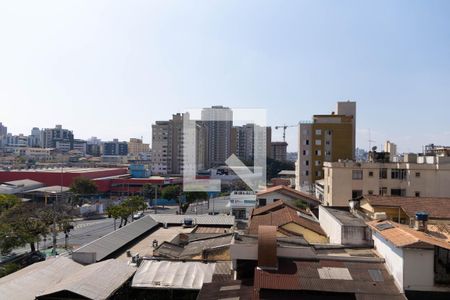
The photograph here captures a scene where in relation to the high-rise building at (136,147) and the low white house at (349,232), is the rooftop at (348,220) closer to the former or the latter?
the low white house at (349,232)

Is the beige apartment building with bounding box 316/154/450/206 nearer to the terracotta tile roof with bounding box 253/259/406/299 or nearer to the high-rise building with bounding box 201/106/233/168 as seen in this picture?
the high-rise building with bounding box 201/106/233/168

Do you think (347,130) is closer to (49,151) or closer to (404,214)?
(404,214)

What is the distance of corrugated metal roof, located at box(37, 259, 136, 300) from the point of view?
8.21m

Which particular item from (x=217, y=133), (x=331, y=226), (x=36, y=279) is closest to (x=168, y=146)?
(x=217, y=133)

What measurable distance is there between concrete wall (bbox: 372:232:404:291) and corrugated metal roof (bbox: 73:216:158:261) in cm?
752

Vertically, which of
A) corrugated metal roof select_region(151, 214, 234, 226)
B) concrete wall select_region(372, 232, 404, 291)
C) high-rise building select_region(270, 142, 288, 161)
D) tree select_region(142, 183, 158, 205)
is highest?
high-rise building select_region(270, 142, 288, 161)

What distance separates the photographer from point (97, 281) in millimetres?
8781

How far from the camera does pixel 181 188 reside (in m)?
39.3

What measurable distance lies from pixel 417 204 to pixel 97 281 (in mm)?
9989

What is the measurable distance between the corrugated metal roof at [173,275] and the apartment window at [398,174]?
1480 centimetres

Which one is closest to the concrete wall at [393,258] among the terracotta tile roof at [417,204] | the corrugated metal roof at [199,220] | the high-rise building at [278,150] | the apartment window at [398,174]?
the terracotta tile roof at [417,204]

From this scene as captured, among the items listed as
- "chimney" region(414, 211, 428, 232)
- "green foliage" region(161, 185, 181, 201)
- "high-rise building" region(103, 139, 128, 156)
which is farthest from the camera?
"high-rise building" region(103, 139, 128, 156)

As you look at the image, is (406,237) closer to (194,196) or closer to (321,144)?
(321,144)

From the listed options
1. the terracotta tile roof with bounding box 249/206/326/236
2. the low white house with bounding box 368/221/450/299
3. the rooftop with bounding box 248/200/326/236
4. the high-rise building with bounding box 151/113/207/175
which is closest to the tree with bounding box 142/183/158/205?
the high-rise building with bounding box 151/113/207/175
